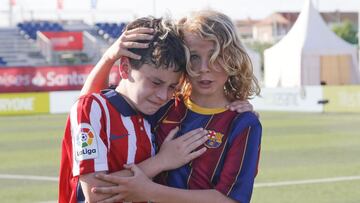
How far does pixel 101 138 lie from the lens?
9.43 feet

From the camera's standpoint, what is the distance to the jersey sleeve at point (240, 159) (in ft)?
9.86

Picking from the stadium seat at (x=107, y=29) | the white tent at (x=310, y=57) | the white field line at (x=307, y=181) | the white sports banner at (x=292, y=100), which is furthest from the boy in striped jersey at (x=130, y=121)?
the stadium seat at (x=107, y=29)

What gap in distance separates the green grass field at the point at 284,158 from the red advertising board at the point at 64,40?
62.2 feet

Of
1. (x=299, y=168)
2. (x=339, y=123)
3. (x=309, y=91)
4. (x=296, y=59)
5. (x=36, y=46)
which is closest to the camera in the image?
(x=299, y=168)

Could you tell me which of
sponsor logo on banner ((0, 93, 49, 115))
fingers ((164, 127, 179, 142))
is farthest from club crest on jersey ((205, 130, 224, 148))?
sponsor logo on banner ((0, 93, 49, 115))

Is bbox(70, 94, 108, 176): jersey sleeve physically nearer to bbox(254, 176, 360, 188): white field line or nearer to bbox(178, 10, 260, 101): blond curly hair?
bbox(178, 10, 260, 101): blond curly hair

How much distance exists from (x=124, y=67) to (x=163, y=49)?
207mm

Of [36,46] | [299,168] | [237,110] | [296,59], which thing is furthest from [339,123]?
[36,46]

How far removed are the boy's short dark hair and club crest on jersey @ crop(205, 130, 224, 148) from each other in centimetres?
28

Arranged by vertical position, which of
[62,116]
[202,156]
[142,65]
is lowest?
[62,116]

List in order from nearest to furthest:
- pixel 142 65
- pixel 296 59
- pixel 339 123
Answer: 1. pixel 142 65
2. pixel 339 123
3. pixel 296 59

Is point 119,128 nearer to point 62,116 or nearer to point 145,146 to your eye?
point 145,146

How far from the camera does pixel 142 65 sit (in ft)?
9.57

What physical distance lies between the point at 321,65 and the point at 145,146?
29004 mm
